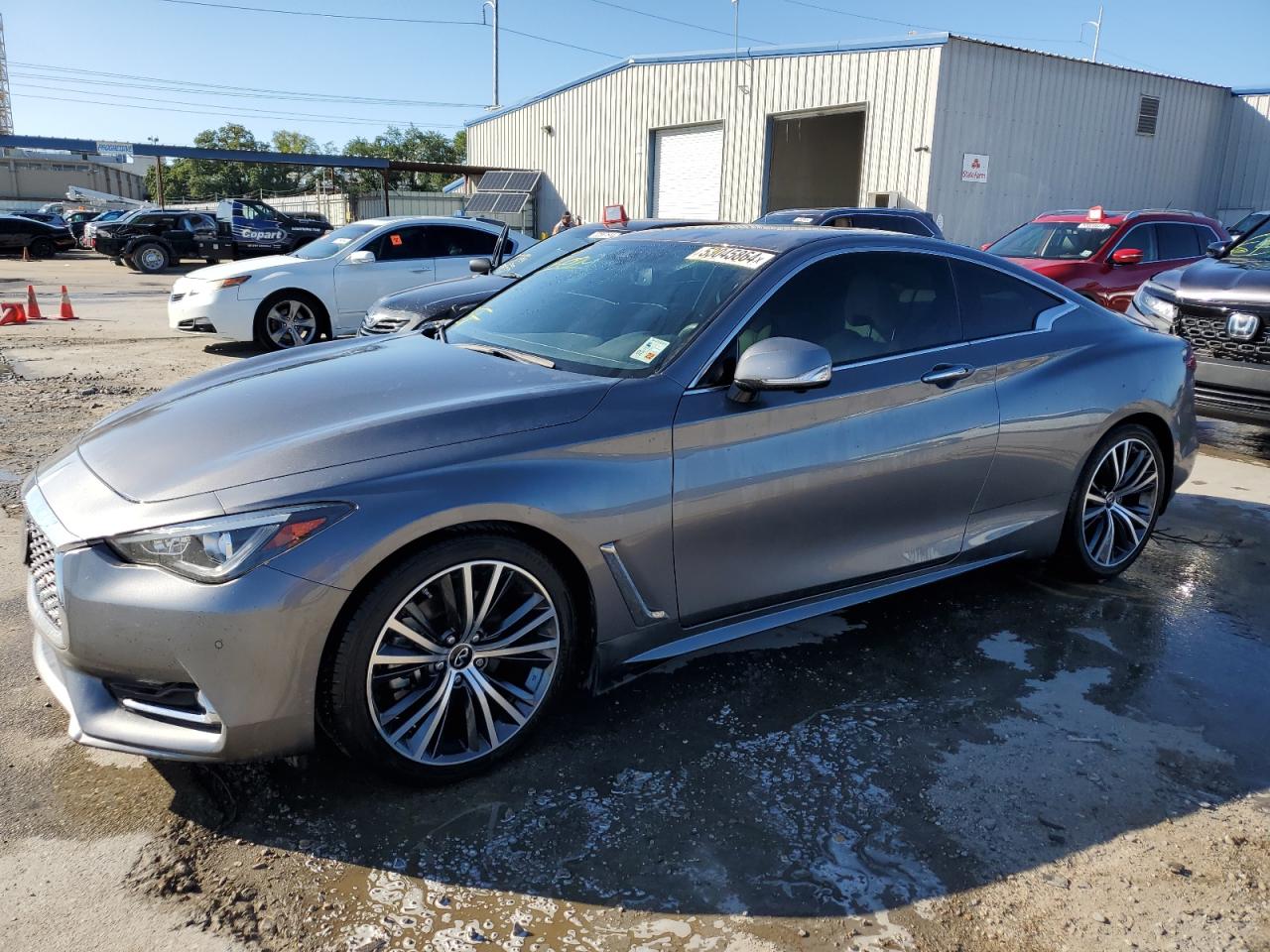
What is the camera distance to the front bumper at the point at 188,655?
2387mm

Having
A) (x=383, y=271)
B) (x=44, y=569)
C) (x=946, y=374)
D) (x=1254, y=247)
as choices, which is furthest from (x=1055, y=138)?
(x=44, y=569)

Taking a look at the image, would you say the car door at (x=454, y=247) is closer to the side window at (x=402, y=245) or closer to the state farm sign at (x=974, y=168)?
the side window at (x=402, y=245)

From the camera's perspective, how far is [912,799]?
2838 millimetres

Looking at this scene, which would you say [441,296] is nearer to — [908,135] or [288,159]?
[908,135]

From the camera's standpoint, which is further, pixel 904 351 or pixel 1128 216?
pixel 1128 216

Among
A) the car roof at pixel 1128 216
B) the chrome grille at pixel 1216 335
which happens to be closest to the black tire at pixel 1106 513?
the chrome grille at pixel 1216 335

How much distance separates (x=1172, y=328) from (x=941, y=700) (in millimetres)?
5496

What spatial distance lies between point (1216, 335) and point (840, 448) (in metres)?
→ 5.35

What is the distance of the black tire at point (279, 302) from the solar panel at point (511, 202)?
2116cm

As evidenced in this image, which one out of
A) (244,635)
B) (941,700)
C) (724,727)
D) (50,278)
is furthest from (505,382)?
(50,278)

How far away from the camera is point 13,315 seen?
13.3 metres

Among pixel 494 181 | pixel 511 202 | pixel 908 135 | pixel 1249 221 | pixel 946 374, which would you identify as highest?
pixel 908 135

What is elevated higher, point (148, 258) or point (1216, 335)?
point (1216, 335)

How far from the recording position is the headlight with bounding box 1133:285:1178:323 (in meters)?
7.54
